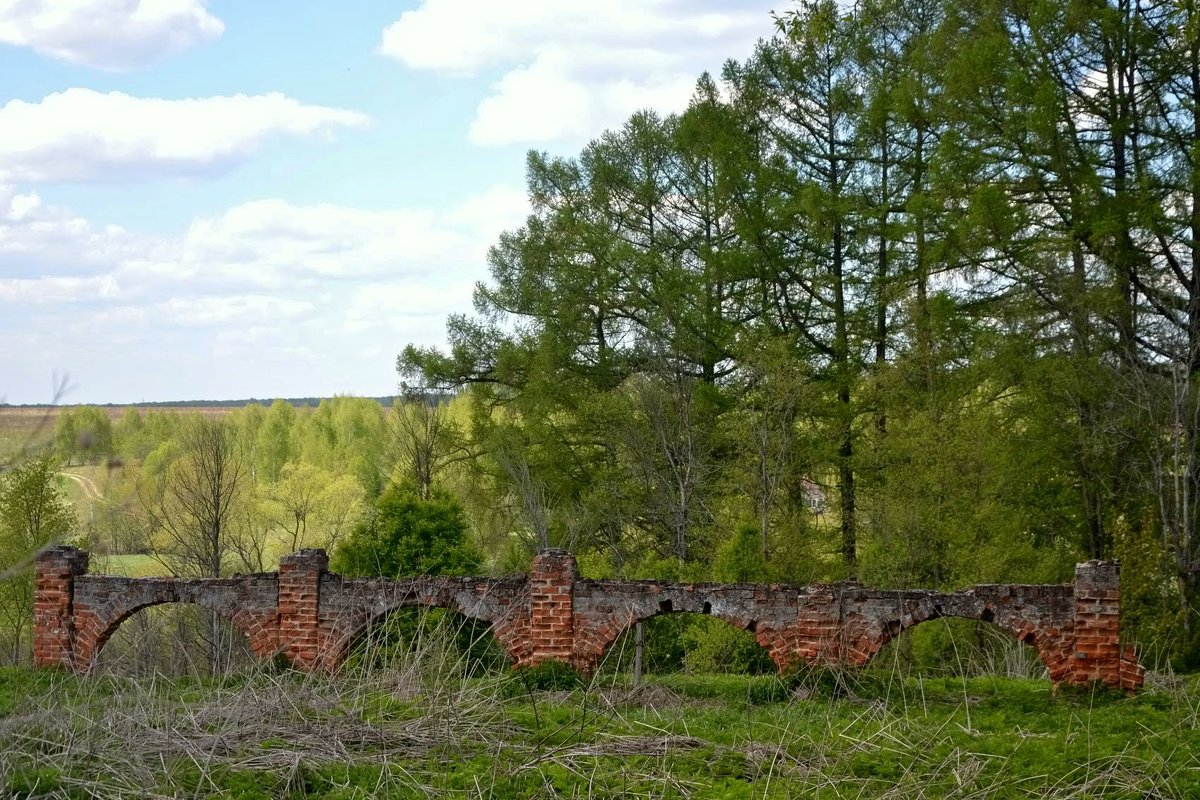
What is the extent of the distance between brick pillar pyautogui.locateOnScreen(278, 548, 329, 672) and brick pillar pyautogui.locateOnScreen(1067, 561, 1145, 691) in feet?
32.1

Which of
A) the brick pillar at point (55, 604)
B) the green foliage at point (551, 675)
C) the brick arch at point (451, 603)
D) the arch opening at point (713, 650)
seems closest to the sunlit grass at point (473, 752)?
the green foliage at point (551, 675)

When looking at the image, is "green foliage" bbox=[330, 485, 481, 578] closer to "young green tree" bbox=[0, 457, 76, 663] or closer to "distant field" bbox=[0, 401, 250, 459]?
"young green tree" bbox=[0, 457, 76, 663]

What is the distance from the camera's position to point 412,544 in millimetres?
24609

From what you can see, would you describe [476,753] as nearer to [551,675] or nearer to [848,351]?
[551,675]

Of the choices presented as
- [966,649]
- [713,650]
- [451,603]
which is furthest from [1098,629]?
[451,603]

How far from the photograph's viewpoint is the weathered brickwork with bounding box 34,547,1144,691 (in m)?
16.1

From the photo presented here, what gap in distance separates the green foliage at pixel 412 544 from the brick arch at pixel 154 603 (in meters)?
5.63

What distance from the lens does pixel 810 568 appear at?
83.9 ft

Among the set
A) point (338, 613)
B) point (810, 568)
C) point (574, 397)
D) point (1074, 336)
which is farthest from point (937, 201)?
point (338, 613)

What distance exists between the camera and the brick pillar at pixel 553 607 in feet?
57.1

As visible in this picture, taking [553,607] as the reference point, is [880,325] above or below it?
above

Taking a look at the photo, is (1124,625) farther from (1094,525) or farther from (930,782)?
(930,782)

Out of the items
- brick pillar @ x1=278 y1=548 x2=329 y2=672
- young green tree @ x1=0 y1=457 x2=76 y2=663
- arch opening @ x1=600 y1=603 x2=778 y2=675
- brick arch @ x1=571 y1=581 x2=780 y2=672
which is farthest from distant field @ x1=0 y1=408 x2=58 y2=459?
young green tree @ x1=0 y1=457 x2=76 y2=663

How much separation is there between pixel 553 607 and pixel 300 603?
3.58 meters
